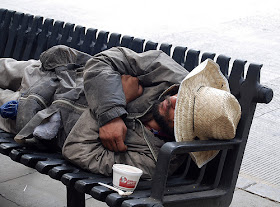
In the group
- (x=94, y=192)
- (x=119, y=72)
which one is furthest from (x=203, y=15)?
(x=94, y=192)

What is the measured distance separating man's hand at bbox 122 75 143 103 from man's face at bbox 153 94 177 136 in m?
0.22

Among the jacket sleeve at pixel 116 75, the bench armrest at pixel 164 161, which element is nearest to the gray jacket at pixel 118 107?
the jacket sleeve at pixel 116 75

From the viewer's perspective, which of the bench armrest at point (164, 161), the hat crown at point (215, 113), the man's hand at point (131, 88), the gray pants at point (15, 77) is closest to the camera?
the bench armrest at point (164, 161)

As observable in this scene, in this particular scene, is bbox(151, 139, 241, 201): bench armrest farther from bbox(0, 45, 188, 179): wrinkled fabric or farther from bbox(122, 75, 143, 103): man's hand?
bbox(122, 75, 143, 103): man's hand

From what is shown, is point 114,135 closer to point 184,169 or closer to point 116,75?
point 116,75

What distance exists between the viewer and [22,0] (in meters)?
12.6

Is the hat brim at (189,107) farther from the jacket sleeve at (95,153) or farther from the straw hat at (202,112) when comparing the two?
the jacket sleeve at (95,153)

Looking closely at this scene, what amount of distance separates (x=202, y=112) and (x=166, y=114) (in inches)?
9.4

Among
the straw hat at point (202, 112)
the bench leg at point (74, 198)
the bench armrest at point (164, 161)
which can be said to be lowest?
the bench leg at point (74, 198)

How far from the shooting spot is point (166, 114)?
307cm

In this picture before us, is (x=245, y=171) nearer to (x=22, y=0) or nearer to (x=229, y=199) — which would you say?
(x=229, y=199)

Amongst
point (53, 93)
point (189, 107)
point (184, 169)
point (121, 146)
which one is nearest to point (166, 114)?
point (189, 107)

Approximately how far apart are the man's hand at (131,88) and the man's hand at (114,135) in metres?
0.25

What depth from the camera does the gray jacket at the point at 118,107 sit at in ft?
10.00
